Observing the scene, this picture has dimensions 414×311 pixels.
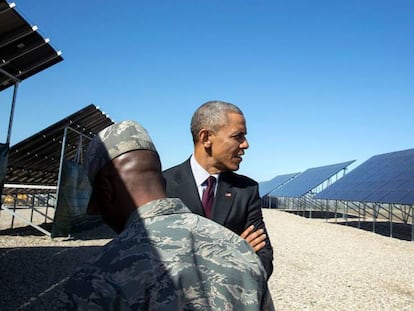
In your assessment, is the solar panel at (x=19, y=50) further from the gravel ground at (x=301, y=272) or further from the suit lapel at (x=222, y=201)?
the suit lapel at (x=222, y=201)

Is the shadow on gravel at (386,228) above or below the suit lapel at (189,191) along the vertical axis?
below

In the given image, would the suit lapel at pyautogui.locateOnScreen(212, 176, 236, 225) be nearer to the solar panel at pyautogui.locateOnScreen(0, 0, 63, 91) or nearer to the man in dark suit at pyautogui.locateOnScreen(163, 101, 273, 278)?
the man in dark suit at pyautogui.locateOnScreen(163, 101, 273, 278)

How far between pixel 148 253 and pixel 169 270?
0.22ft

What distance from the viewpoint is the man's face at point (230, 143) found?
2.00 metres

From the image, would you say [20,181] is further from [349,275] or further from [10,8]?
[349,275]

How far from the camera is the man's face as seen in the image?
2.00 metres

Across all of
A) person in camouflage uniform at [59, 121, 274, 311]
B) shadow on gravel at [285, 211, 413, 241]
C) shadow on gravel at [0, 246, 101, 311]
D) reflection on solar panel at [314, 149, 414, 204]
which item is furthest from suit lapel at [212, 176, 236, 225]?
shadow on gravel at [285, 211, 413, 241]

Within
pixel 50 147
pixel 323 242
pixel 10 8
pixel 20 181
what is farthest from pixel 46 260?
pixel 323 242

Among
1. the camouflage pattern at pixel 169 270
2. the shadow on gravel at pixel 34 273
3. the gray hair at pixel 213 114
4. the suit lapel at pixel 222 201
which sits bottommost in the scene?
the shadow on gravel at pixel 34 273

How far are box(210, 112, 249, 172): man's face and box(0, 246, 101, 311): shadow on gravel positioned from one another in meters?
2.80

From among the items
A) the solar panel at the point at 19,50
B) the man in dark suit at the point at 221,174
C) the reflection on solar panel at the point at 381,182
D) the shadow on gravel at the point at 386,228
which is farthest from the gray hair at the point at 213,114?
the shadow on gravel at the point at 386,228

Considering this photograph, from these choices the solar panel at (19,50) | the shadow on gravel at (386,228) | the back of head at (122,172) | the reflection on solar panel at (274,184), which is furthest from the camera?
the reflection on solar panel at (274,184)

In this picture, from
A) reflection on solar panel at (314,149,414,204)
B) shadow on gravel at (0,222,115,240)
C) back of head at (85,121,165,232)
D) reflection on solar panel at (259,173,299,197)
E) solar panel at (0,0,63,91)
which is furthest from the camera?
reflection on solar panel at (259,173,299,197)

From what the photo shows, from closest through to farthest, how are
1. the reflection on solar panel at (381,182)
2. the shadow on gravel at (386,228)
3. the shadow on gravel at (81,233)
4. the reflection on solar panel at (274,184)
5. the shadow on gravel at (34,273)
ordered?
the shadow on gravel at (34,273) → the shadow on gravel at (81,233) → the reflection on solar panel at (381,182) → the shadow on gravel at (386,228) → the reflection on solar panel at (274,184)
